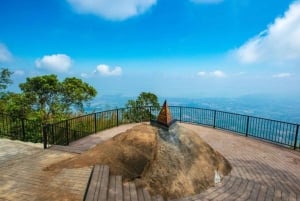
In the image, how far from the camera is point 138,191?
6191 mm

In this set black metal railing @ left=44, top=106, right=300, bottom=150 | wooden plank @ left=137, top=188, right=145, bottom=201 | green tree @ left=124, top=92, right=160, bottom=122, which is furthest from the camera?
green tree @ left=124, top=92, right=160, bottom=122

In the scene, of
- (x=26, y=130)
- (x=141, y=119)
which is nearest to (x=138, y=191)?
(x=26, y=130)

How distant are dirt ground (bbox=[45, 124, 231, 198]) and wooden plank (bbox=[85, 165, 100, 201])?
47 centimetres

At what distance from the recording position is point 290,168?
8.73 m

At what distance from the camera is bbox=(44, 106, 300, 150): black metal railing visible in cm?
1146

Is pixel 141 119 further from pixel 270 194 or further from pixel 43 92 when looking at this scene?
pixel 270 194

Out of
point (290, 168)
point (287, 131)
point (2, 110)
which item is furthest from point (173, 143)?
point (2, 110)

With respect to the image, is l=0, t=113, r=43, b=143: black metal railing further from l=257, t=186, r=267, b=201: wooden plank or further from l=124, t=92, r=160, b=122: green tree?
l=257, t=186, r=267, b=201: wooden plank

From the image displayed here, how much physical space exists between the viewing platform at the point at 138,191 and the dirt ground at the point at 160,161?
377 millimetres

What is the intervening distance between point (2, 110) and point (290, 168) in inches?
705

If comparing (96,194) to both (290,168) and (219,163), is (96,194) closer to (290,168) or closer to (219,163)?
(219,163)

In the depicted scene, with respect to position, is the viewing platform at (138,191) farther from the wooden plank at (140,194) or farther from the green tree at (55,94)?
the green tree at (55,94)

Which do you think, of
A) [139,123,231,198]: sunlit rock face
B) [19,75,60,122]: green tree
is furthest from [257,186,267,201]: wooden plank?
[19,75,60,122]: green tree

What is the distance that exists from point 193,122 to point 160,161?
990cm
